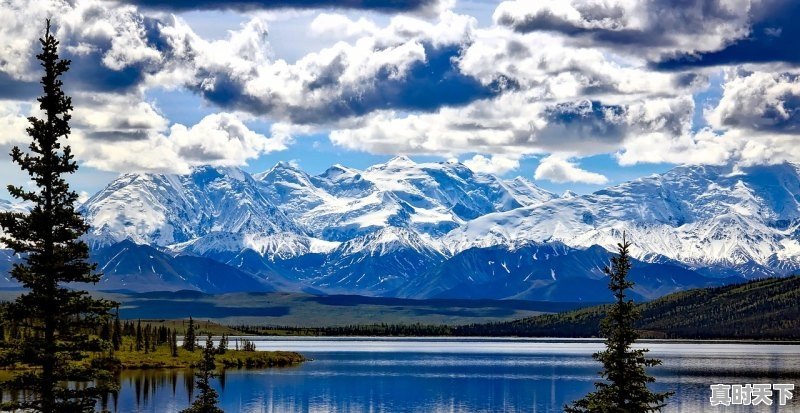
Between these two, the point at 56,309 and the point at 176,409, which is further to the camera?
the point at 176,409

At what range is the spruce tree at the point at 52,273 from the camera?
1864 inches

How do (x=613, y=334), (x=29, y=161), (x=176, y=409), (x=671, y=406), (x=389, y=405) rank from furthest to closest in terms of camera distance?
(x=389, y=405) < (x=671, y=406) < (x=176, y=409) < (x=613, y=334) < (x=29, y=161)

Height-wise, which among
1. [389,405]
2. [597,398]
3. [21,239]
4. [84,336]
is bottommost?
[389,405]

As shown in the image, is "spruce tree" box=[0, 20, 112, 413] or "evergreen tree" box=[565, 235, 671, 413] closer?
"spruce tree" box=[0, 20, 112, 413]

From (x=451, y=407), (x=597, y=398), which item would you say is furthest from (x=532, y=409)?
(x=597, y=398)

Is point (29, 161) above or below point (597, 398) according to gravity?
above

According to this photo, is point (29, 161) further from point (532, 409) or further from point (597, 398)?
point (532, 409)

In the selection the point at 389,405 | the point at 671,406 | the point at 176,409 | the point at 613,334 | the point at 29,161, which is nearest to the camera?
the point at 29,161

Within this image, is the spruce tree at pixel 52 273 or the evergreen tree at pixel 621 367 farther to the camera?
the evergreen tree at pixel 621 367

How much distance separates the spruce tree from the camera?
47344 mm

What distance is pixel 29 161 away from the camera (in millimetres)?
47219

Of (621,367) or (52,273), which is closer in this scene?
(52,273)

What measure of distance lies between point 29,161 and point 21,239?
3.44 metres

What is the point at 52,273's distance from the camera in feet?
157
